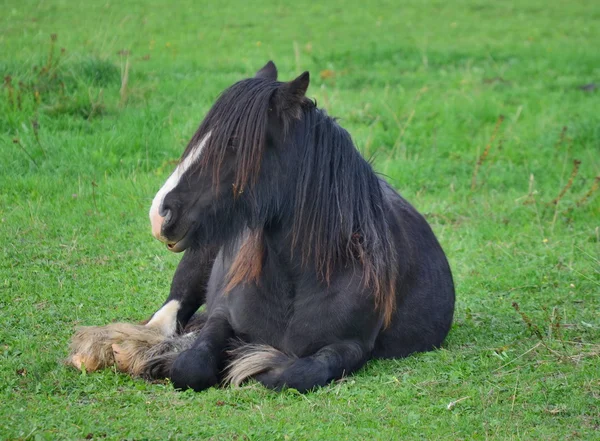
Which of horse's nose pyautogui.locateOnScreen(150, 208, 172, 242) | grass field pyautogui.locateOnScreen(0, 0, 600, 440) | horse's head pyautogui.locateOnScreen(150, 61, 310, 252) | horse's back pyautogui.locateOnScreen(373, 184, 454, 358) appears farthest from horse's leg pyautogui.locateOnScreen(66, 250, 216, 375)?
horse's back pyautogui.locateOnScreen(373, 184, 454, 358)

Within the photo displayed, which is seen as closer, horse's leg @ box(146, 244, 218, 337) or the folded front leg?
the folded front leg

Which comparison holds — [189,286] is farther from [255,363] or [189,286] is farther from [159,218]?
[159,218]

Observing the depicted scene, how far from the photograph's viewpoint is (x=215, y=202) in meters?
4.55

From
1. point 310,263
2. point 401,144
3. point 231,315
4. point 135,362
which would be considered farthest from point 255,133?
point 401,144

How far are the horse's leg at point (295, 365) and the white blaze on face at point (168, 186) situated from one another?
0.86m

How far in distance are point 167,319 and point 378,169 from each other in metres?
4.62

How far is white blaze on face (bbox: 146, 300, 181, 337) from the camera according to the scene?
5539 mm

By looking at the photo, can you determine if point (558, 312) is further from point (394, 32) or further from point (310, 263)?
point (394, 32)

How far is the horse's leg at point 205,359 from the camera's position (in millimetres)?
4680

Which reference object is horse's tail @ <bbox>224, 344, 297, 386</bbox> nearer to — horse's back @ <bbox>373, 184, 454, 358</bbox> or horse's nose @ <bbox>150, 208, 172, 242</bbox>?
horse's back @ <bbox>373, 184, 454, 358</bbox>

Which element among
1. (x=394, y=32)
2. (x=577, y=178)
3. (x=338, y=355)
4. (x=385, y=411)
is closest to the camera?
(x=385, y=411)

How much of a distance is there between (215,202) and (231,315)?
84cm

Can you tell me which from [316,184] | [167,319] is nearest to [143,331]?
[167,319]

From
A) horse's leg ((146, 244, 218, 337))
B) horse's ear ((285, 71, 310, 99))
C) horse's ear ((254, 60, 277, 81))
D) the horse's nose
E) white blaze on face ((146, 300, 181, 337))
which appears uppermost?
horse's ear ((254, 60, 277, 81))
